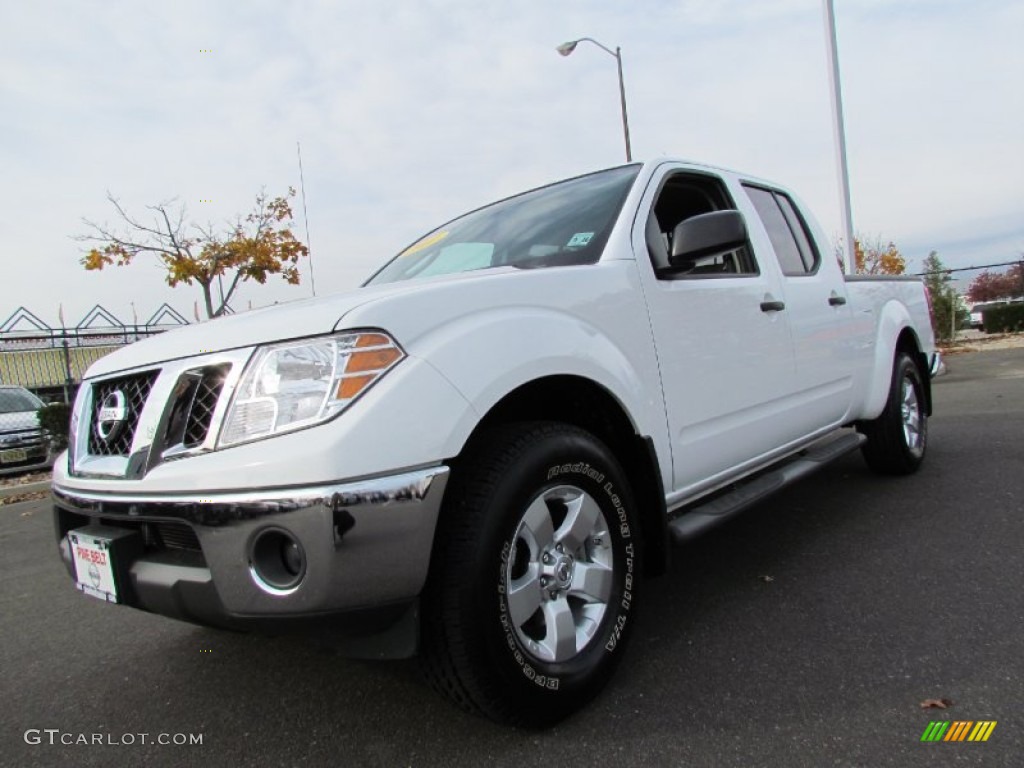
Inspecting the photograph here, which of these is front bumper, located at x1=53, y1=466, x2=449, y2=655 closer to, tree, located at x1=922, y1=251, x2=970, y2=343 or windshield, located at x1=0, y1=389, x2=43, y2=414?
windshield, located at x1=0, y1=389, x2=43, y2=414

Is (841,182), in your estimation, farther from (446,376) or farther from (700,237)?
(446,376)

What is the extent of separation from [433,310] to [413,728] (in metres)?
1.19

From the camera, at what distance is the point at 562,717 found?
1.93 m

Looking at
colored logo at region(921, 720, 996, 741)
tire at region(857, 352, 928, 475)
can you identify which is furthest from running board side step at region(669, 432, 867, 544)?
colored logo at region(921, 720, 996, 741)

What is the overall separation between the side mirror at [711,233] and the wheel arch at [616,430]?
69 cm

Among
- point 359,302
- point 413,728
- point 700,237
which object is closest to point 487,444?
point 359,302

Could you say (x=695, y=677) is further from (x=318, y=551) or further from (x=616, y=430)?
(x=318, y=551)

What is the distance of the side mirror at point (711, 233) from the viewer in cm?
247

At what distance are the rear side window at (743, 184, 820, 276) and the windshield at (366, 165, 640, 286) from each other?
102cm

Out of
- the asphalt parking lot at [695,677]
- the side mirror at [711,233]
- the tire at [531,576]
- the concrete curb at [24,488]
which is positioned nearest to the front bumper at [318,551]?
the tire at [531,576]

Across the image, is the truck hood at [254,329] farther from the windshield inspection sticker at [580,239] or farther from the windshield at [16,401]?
the windshield at [16,401]

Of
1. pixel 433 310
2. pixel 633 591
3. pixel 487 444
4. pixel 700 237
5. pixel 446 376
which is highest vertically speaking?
pixel 700 237

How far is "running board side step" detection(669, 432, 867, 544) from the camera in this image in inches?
96.9

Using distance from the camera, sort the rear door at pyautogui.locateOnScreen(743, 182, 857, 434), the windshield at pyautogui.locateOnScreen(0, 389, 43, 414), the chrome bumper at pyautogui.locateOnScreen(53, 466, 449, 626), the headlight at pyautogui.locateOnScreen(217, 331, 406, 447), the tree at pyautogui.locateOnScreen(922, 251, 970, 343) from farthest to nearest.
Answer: the tree at pyautogui.locateOnScreen(922, 251, 970, 343)
the windshield at pyautogui.locateOnScreen(0, 389, 43, 414)
the rear door at pyautogui.locateOnScreen(743, 182, 857, 434)
the headlight at pyautogui.locateOnScreen(217, 331, 406, 447)
the chrome bumper at pyautogui.locateOnScreen(53, 466, 449, 626)
